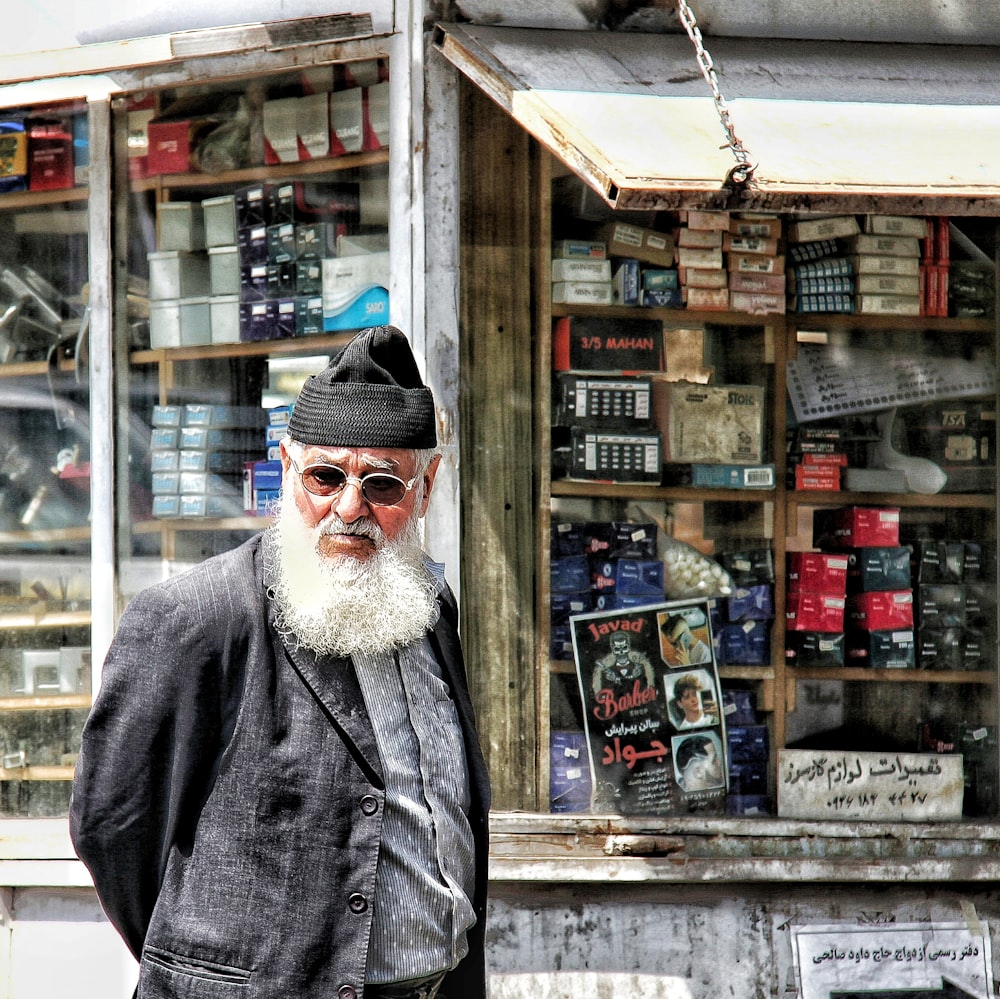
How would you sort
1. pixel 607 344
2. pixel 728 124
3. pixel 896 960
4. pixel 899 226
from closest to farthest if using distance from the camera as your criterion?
pixel 728 124 → pixel 896 960 → pixel 607 344 → pixel 899 226

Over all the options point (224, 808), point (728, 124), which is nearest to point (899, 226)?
point (728, 124)

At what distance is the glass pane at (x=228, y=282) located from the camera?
169 inches

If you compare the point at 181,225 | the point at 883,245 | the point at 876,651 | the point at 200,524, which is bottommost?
the point at 876,651

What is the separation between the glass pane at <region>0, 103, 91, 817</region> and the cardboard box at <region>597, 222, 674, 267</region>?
6.24 feet

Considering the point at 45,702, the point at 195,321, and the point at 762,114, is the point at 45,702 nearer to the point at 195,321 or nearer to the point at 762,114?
the point at 195,321

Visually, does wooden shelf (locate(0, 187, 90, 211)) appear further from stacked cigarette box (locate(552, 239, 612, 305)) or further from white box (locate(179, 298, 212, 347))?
stacked cigarette box (locate(552, 239, 612, 305))

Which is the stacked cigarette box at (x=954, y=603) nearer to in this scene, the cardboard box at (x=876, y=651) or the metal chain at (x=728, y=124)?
the cardboard box at (x=876, y=651)

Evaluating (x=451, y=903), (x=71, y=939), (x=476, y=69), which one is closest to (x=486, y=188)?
(x=476, y=69)

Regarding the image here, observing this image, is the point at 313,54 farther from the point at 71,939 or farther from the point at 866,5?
the point at 71,939

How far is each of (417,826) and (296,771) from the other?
0.25 m

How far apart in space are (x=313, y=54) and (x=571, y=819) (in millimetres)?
2670

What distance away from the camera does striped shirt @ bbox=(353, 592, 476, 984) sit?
2.19m

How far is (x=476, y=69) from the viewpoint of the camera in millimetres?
3855

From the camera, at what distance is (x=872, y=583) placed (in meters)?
4.46
